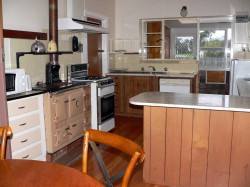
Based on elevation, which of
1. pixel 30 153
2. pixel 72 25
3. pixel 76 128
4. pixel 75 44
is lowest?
pixel 30 153

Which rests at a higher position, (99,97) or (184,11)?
(184,11)

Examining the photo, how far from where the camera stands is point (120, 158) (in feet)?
11.4

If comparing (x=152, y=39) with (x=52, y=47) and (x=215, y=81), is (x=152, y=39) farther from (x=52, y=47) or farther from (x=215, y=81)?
(x=52, y=47)

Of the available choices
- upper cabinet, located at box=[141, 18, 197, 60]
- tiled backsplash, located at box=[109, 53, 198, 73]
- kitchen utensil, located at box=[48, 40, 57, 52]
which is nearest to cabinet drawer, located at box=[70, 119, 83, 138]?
kitchen utensil, located at box=[48, 40, 57, 52]

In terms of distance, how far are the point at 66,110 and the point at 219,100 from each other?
1.80 m

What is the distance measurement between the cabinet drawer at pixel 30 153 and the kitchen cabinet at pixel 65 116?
140mm

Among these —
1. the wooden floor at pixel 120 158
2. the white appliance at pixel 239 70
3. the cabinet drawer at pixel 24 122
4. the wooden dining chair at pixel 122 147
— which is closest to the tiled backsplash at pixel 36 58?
the cabinet drawer at pixel 24 122

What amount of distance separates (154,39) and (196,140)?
12.3ft

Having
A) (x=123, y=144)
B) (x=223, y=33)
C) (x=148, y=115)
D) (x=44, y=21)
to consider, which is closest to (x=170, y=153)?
(x=148, y=115)

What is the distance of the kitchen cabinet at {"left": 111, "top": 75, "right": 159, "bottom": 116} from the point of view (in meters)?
5.38

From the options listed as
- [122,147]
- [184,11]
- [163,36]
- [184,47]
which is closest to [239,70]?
[184,11]

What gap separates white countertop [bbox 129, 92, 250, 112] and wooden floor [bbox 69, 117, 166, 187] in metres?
0.85

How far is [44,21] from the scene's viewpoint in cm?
391

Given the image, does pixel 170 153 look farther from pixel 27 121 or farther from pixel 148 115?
pixel 27 121
